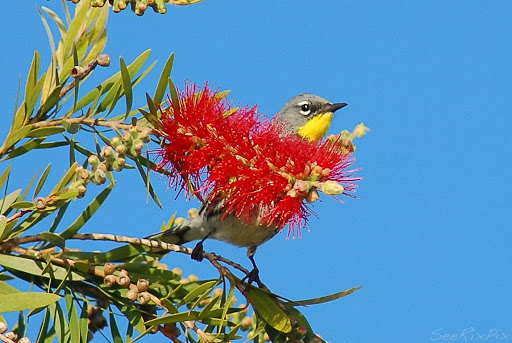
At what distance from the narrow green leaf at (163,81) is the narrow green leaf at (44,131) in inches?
16.1

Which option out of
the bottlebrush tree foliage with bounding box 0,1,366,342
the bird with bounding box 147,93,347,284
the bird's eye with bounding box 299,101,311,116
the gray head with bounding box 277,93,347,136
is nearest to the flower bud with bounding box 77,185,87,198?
the bottlebrush tree foliage with bounding box 0,1,366,342

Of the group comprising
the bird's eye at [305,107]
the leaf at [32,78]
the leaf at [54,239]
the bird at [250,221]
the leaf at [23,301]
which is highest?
the bird's eye at [305,107]

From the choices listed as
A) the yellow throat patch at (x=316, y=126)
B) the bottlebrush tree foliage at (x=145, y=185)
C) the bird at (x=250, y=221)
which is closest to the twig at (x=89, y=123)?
the bottlebrush tree foliage at (x=145, y=185)

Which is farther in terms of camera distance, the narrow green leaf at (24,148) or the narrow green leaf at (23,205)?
the narrow green leaf at (24,148)

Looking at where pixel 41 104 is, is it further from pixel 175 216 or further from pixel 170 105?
pixel 175 216

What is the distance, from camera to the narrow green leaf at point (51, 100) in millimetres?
2869

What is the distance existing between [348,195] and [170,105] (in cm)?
92

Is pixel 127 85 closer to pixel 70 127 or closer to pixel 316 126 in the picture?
pixel 70 127

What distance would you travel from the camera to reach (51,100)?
2926mm

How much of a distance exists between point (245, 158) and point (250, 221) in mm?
1822

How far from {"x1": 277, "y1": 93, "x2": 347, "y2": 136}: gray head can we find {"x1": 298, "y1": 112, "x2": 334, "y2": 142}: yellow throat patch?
11 mm

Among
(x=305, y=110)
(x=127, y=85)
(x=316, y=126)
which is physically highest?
(x=305, y=110)

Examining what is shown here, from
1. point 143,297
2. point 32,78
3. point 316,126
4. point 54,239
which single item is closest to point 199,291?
point 143,297

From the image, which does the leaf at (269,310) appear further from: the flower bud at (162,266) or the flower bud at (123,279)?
the flower bud at (123,279)
